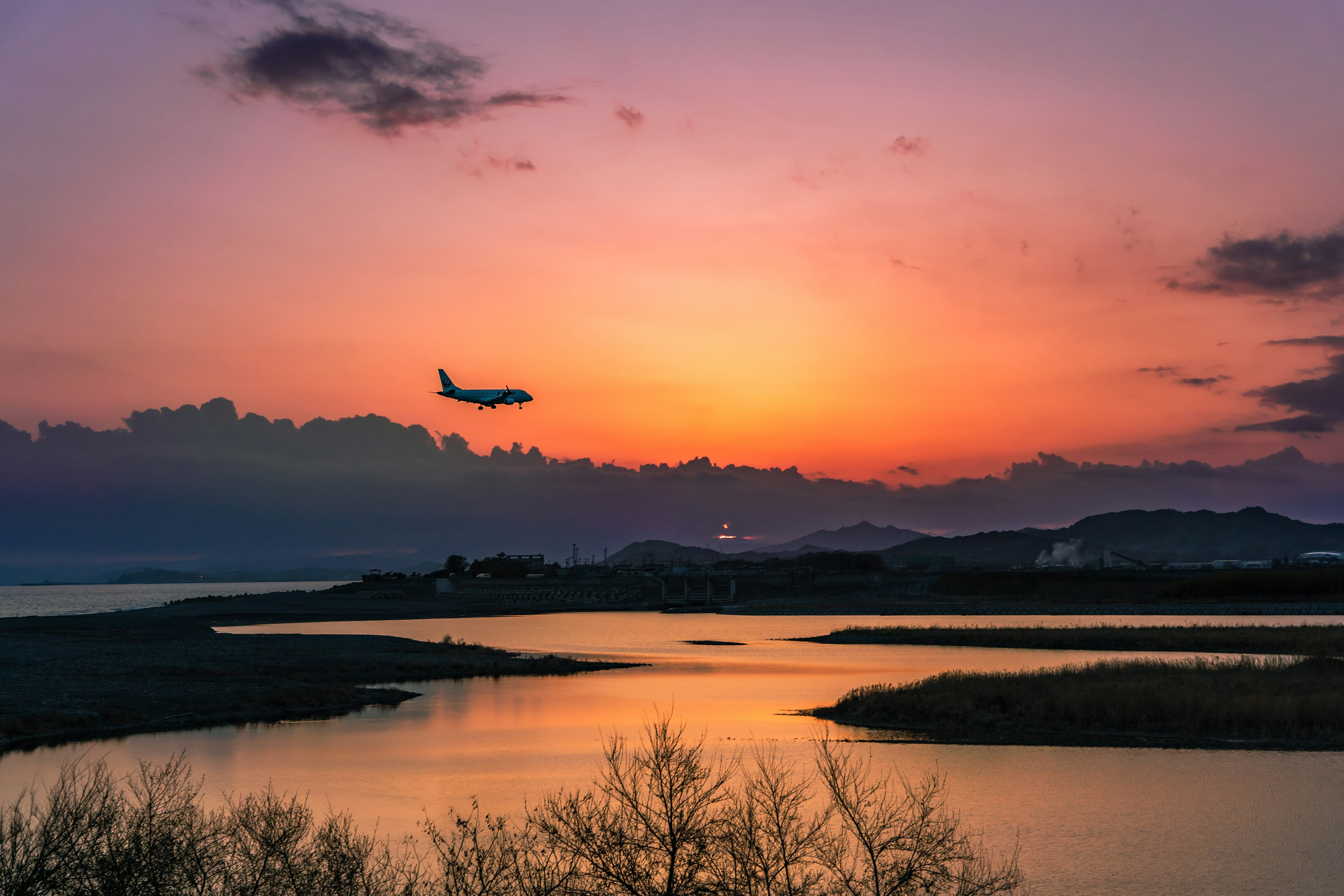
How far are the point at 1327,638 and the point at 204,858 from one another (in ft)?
280

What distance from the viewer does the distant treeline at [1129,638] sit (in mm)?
80125

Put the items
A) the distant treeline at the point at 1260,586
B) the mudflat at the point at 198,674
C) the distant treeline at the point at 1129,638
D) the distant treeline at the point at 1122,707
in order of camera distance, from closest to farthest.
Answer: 1. the distant treeline at the point at 1122,707
2. the mudflat at the point at 198,674
3. the distant treeline at the point at 1129,638
4. the distant treeline at the point at 1260,586

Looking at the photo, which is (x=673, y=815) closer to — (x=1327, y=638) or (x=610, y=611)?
(x=1327, y=638)

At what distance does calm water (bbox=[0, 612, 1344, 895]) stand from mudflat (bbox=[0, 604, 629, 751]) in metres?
3.10

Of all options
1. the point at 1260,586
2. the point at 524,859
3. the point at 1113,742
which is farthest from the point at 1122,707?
the point at 1260,586

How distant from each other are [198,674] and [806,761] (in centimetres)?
4132

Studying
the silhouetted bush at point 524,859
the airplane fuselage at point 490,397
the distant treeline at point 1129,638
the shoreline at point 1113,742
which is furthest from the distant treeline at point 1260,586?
the silhouetted bush at point 524,859

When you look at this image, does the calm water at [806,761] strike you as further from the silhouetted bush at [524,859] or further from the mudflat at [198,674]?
the silhouetted bush at [524,859]

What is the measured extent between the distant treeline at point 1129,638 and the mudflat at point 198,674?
1488 inches

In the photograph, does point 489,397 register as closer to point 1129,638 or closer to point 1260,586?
point 1129,638

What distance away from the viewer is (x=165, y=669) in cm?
6275

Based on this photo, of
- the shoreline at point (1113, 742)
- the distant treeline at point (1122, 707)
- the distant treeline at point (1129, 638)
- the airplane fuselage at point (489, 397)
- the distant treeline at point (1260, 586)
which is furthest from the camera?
the distant treeline at point (1260, 586)

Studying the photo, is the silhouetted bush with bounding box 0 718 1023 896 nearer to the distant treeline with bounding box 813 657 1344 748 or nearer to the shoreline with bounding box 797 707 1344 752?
the shoreline with bounding box 797 707 1344 752

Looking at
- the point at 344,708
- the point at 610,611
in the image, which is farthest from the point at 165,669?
the point at 610,611
